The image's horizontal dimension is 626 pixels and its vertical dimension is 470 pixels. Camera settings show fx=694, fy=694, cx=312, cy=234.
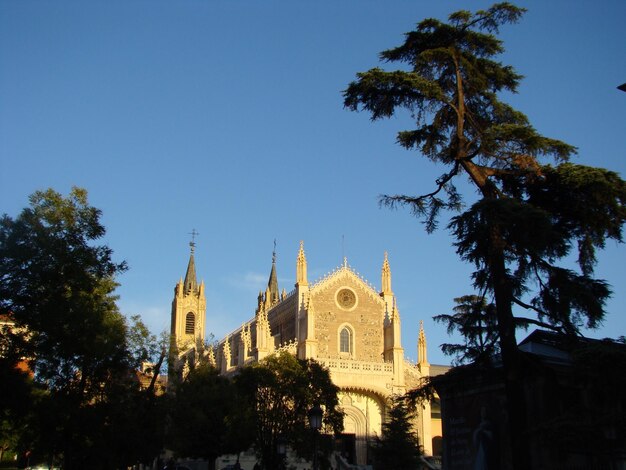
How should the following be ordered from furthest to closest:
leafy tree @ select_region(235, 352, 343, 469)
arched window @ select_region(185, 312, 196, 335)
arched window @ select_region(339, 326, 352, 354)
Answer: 1. arched window @ select_region(185, 312, 196, 335)
2. arched window @ select_region(339, 326, 352, 354)
3. leafy tree @ select_region(235, 352, 343, 469)

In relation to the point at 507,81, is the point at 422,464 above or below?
below

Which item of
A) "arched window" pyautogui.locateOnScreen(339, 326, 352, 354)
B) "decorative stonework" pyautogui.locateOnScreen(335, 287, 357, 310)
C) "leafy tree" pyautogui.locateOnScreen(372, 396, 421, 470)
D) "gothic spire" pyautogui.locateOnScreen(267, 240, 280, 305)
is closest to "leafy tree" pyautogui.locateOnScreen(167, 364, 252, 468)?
"leafy tree" pyautogui.locateOnScreen(372, 396, 421, 470)

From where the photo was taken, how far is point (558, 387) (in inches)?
586

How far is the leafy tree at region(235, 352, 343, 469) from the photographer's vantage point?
3142 cm

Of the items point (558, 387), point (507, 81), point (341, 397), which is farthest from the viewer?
point (341, 397)

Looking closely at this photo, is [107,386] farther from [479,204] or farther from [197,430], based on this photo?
[479,204]

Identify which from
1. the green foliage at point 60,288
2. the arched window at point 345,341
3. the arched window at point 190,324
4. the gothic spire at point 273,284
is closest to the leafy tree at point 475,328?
the green foliage at point 60,288

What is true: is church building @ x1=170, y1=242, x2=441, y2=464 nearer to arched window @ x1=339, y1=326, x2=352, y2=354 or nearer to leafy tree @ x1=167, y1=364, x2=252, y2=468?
arched window @ x1=339, y1=326, x2=352, y2=354

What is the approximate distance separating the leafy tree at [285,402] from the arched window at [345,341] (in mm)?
19599

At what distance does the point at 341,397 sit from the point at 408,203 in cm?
3419

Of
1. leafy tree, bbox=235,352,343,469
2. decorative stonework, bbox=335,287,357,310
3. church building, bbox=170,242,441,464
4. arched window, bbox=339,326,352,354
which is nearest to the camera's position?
leafy tree, bbox=235,352,343,469

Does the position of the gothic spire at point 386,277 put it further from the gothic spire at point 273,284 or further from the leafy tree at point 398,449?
the gothic spire at point 273,284

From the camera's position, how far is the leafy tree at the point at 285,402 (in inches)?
1237

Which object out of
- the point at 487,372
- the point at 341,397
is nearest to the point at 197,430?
the point at 341,397
